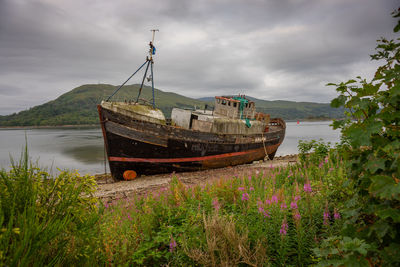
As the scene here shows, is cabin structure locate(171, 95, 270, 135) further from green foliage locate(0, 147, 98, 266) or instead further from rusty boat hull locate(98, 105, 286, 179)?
green foliage locate(0, 147, 98, 266)

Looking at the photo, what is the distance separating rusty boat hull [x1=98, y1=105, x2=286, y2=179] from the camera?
40.6ft

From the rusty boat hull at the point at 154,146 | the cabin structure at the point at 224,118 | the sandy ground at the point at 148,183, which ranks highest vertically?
the cabin structure at the point at 224,118

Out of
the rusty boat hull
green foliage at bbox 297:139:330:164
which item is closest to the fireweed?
green foliage at bbox 297:139:330:164

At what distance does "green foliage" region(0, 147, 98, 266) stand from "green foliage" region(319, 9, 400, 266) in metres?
2.04

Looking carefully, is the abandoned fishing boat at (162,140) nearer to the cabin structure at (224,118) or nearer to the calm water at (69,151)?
the cabin structure at (224,118)

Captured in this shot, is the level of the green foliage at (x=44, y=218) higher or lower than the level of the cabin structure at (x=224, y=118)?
lower

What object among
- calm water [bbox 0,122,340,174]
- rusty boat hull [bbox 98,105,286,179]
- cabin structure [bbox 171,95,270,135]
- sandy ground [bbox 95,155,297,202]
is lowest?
calm water [bbox 0,122,340,174]

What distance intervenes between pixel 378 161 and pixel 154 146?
12.2m

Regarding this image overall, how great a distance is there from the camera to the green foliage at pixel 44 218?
5.00 feet

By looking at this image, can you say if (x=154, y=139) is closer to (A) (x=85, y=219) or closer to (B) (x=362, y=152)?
(A) (x=85, y=219)

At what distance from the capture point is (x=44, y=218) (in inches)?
62.1

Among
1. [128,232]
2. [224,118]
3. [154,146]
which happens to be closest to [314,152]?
[128,232]

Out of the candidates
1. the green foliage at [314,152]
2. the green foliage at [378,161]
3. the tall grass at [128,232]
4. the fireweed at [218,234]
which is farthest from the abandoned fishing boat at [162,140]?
the green foliage at [378,161]

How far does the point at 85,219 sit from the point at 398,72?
9.94 feet
